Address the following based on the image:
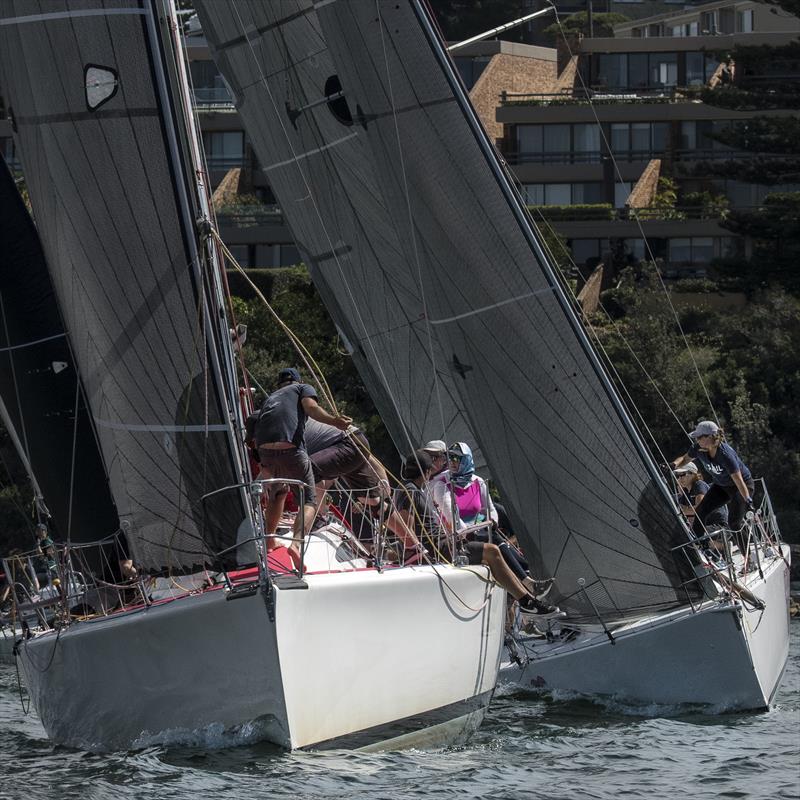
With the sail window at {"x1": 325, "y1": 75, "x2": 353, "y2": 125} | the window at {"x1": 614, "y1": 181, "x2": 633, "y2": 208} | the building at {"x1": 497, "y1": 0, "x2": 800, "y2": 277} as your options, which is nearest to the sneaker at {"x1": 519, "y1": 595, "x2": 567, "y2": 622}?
the sail window at {"x1": 325, "y1": 75, "x2": 353, "y2": 125}

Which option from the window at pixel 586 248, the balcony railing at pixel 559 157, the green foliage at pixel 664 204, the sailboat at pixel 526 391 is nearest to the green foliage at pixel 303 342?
the window at pixel 586 248

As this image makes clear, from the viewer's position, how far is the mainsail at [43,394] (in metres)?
12.0

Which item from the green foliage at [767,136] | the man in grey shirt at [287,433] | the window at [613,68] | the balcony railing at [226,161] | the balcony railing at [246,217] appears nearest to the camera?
the man in grey shirt at [287,433]

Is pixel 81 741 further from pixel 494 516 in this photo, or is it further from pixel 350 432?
pixel 494 516

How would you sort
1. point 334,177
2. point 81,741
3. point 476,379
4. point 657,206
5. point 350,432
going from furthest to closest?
1. point 657,206
2. point 334,177
3. point 476,379
4. point 350,432
5. point 81,741

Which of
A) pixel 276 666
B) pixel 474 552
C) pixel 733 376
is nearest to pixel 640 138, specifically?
pixel 733 376

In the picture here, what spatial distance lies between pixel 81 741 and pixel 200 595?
1.64 metres

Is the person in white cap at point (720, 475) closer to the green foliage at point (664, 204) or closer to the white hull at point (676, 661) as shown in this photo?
the white hull at point (676, 661)

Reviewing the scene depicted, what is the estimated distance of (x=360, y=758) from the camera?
989 centimetres

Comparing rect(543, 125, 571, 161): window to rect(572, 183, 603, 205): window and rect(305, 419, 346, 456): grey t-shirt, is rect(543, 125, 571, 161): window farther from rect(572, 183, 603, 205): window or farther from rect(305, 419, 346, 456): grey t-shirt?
rect(305, 419, 346, 456): grey t-shirt

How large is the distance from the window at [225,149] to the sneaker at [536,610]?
3520cm

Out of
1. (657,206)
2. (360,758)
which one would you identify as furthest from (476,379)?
(657,206)

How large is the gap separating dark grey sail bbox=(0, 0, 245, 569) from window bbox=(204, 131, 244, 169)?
36.9 meters

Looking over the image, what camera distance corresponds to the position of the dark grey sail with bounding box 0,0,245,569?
10148 mm
